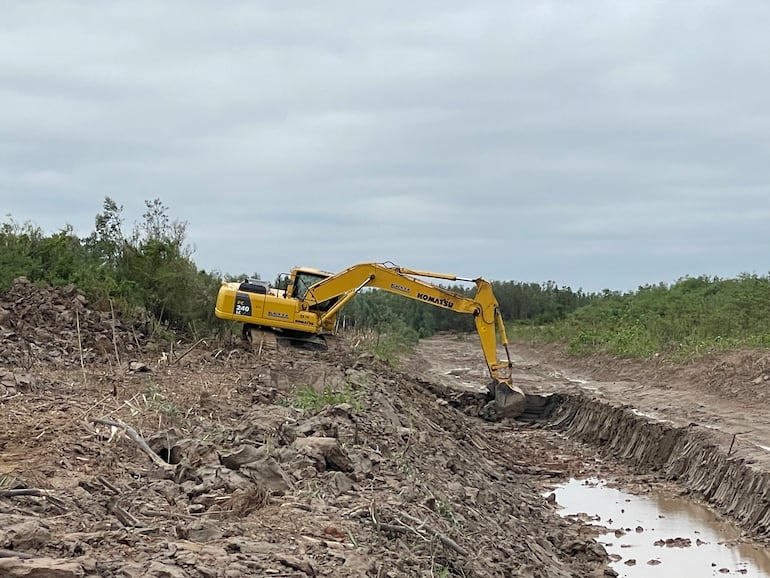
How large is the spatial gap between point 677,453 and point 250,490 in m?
9.83

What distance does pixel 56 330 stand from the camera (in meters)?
14.9

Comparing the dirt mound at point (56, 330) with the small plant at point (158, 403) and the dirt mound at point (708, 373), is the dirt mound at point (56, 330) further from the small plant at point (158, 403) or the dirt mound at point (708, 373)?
the dirt mound at point (708, 373)

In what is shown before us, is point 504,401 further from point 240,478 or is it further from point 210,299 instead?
point 240,478

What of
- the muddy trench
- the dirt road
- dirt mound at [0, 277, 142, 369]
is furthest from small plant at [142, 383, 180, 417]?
the dirt road

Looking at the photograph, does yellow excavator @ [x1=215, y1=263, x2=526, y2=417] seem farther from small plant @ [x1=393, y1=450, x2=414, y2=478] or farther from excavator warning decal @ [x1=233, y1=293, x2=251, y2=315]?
small plant @ [x1=393, y1=450, x2=414, y2=478]

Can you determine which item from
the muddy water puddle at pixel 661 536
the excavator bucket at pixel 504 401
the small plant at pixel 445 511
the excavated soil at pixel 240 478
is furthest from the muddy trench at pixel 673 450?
the small plant at pixel 445 511

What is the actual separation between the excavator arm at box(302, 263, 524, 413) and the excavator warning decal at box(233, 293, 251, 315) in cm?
103

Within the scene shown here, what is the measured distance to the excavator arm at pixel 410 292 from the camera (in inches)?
675

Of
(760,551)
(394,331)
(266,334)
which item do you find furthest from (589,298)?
(760,551)

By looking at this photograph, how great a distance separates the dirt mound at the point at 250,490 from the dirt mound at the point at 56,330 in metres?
0.94

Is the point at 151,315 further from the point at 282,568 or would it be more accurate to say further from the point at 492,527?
the point at 282,568

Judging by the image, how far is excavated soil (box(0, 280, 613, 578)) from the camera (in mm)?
5082

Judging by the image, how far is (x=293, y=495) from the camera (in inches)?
258

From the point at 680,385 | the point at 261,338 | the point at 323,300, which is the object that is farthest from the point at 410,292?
the point at 680,385
